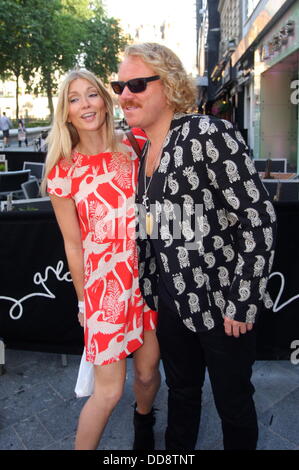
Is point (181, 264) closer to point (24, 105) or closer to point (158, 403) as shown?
point (158, 403)

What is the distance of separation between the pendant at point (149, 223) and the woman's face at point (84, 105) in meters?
0.48

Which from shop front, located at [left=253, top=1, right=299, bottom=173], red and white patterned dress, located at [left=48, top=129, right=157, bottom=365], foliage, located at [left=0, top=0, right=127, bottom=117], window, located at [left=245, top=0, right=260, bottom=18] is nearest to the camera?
red and white patterned dress, located at [left=48, top=129, right=157, bottom=365]

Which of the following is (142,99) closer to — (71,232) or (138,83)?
(138,83)

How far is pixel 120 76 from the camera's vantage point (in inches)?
70.8

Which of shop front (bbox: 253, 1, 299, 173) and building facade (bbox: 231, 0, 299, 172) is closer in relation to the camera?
building facade (bbox: 231, 0, 299, 172)

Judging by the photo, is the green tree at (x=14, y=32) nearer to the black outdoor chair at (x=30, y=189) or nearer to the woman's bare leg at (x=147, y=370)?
the black outdoor chair at (x=30, y=189)

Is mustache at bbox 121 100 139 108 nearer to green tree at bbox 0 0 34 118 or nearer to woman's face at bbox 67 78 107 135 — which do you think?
woman's face at bbox 67 78 107 135

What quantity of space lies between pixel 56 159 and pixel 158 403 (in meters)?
1.74

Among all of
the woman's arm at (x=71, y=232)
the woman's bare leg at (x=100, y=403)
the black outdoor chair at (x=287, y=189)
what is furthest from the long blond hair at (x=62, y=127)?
the black outdoor chair at (x=287, y=189)

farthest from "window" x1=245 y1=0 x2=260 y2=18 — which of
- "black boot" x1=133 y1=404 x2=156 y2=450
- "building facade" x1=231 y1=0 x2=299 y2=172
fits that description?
"black boot" x1=133 y1=404 x2=156 y2=450

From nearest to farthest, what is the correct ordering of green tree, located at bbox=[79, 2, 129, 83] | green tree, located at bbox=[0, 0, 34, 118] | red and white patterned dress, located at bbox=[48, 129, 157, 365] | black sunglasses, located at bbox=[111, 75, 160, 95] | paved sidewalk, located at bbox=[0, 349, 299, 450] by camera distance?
black sunglasses, located at bbox=[111, 75, 160, 95], red and white patterned dress, located at bbox=[48, 129, 157, 365], paved sidewalk, located at bbox=[0, 349, 299, 450], green tree, located at bbox=[0, 0, 34, 118], green tree, located at bbox=[79, 2, 129, 83]

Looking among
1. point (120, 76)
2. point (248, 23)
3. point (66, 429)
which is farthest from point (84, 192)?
point (248, 23)

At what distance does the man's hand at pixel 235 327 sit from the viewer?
1.69 metres

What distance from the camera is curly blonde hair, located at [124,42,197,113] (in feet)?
5.69
